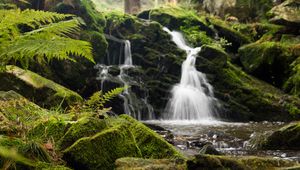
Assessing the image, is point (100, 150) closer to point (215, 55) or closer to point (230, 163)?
point (230, 163)

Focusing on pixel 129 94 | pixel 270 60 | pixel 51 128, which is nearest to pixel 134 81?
pixel 129 94

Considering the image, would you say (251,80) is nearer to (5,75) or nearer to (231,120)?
(231,120)

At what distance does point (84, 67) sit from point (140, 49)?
3.07 m

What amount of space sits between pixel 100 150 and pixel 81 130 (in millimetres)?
343

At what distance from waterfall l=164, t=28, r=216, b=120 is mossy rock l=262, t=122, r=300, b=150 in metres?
5.66

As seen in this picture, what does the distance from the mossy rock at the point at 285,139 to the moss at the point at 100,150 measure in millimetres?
4015

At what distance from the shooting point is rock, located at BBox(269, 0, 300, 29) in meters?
15.1

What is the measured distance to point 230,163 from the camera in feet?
10.7

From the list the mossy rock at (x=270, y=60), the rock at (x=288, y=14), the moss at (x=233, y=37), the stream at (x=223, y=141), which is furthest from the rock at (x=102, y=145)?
the moss at (x=233, y=37)

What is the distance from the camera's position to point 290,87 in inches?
540

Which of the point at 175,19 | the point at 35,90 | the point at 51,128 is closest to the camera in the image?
the point at 51,128

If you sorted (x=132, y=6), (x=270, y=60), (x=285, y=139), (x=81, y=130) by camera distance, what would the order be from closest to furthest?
(x=81, y=130) → (x=285, y=139) → (x=270, y=60) → (x=132, y=6)

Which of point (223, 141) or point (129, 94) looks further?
point (129, 94)

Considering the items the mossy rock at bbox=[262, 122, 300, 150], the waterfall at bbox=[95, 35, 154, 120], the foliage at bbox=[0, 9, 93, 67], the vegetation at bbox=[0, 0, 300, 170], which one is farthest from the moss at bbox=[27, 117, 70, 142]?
the waterfall at bbox=[95, 35, 154, 120]
